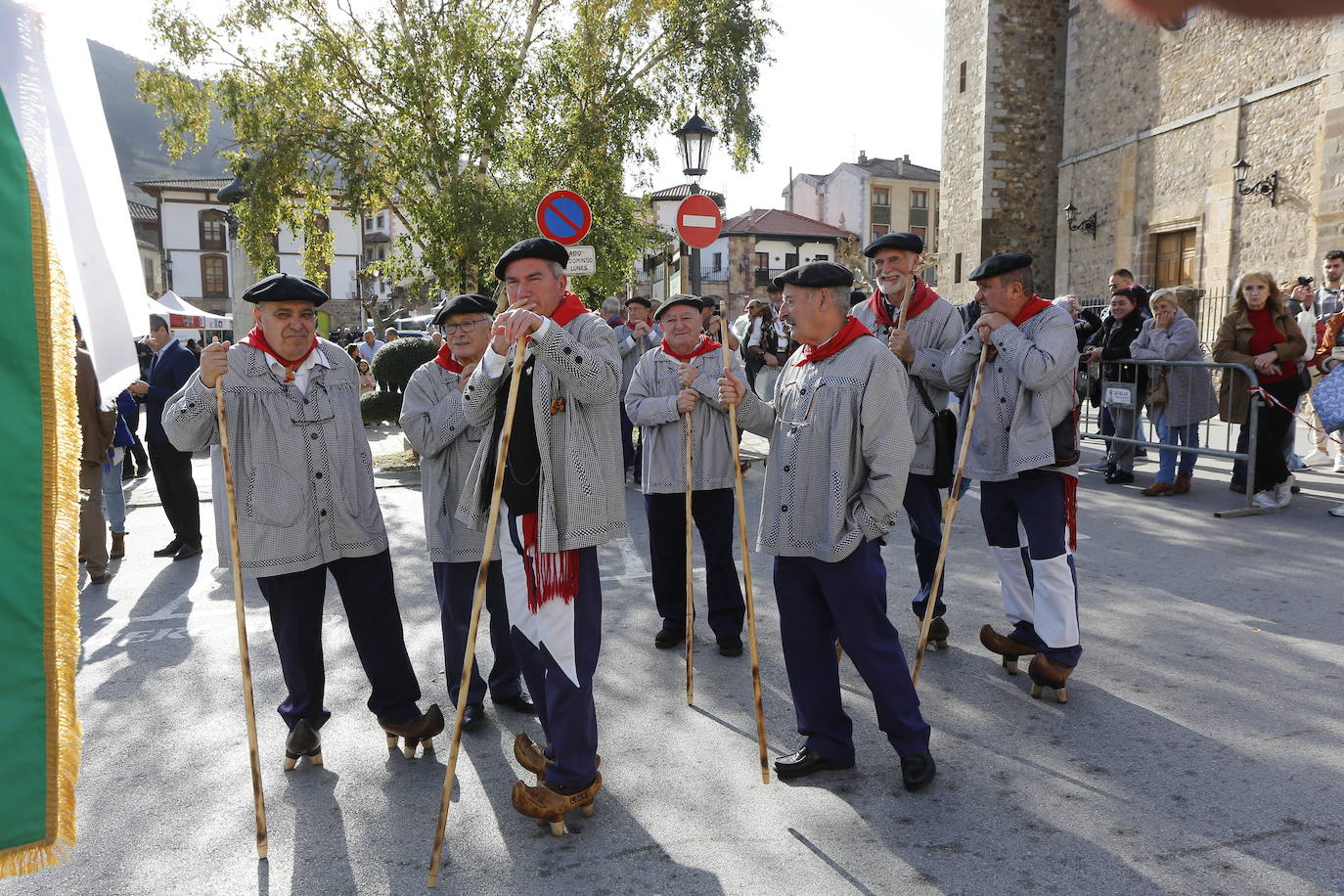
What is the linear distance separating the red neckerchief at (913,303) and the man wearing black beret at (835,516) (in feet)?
4.27

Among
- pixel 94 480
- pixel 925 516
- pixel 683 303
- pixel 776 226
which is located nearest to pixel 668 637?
pixel 925 516

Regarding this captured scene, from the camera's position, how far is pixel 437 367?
13.9 feet

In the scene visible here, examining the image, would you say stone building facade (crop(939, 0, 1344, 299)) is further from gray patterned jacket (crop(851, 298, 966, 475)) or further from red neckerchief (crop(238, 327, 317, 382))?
red neckerchief (crop(238, 327, 317, 382))

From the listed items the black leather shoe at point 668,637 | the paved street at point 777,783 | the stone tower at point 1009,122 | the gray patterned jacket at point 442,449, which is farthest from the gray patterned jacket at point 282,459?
the stone tower at point 1009,122

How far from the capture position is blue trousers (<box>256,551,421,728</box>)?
151 inches

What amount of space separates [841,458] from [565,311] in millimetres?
1148

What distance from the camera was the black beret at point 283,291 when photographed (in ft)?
12.0

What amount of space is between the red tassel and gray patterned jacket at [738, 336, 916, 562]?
2.52ft

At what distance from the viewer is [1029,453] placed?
165 inches

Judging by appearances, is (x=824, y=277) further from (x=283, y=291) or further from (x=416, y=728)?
(x=416, y=728)

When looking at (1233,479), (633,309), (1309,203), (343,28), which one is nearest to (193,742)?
(633,309)

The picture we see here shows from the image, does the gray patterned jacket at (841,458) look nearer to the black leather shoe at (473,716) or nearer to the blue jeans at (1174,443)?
the black leather shoe at (473,716)

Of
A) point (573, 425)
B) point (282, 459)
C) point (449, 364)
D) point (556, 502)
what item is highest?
point (449, 364)

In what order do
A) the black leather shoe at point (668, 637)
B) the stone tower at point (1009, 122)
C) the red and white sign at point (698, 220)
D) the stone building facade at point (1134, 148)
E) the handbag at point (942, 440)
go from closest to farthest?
the handbag at point (942, 440)
the black leather shoe at point (668, 637)
the red and white sign at point (698, 220)
the stone building facade at point (1134, 148)
the stone tower at point (1009, 122)
